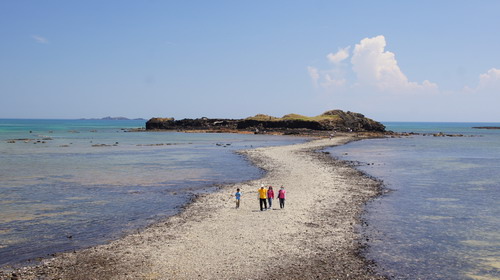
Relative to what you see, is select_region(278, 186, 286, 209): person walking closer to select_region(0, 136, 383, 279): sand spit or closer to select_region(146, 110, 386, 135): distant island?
select_region(0, 136, 383, 279): sand spit

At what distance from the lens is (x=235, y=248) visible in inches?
687

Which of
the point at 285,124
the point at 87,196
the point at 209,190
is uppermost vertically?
the point at 285,124

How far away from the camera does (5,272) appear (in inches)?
591

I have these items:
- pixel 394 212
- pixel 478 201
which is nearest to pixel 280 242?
pixel 394 212

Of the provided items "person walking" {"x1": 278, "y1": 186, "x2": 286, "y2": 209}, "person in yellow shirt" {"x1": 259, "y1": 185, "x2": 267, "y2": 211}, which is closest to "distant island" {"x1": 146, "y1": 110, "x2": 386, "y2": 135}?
"person walking" {"x1": 278, "y1": 186, "x2": 286, "y2": 209}

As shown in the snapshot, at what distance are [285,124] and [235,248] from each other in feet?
456

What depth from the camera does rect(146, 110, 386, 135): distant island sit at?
14588 centimetres

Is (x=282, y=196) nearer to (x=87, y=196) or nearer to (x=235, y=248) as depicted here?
(x=235, y=248)

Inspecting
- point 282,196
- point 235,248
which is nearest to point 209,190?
point 282,196

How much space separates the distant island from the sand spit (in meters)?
113

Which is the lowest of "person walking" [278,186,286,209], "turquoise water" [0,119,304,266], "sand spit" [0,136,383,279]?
"turquoise water" [0,119,304,266]

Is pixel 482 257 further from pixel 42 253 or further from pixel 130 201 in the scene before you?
pixel 130 201

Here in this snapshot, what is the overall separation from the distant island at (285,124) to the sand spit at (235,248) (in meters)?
113

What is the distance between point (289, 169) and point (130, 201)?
2121 centimetres
